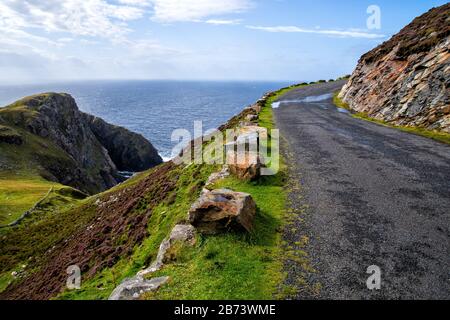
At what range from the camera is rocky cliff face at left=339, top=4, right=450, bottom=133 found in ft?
112

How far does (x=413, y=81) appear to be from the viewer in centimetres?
3891

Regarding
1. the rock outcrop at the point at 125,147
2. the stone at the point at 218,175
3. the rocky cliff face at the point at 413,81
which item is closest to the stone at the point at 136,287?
the stone at the point at 218,175

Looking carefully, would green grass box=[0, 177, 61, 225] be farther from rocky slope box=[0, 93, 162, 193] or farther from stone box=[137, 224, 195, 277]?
stone box=[137, 224, 195, 277]

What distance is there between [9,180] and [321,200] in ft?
246

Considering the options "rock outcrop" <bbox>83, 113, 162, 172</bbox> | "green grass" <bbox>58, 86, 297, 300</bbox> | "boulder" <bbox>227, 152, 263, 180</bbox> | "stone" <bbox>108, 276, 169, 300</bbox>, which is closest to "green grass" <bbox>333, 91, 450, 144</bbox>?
"green grass" <bbox>58, 86, 297, 300</bbox>

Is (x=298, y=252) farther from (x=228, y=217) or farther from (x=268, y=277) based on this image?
(x=228, y=217)

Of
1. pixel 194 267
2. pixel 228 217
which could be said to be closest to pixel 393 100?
pixel 228 217

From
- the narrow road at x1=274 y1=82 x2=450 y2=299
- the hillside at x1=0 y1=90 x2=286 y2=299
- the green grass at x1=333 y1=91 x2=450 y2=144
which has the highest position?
the green grass at x1=333 y1=91 x2=450 y2=144

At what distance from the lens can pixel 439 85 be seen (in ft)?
114

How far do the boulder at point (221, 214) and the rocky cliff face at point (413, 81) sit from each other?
24.7 metres

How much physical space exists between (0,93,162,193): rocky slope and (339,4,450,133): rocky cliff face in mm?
74862

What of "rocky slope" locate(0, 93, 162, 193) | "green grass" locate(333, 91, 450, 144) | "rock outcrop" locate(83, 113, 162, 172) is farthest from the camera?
"rock outcrop" locate(83, 113, 162, 172)

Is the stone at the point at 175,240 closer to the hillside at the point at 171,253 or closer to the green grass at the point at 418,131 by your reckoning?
the hillside at the point at 171,253

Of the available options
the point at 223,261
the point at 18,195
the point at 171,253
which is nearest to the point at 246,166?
the point at 171,253
